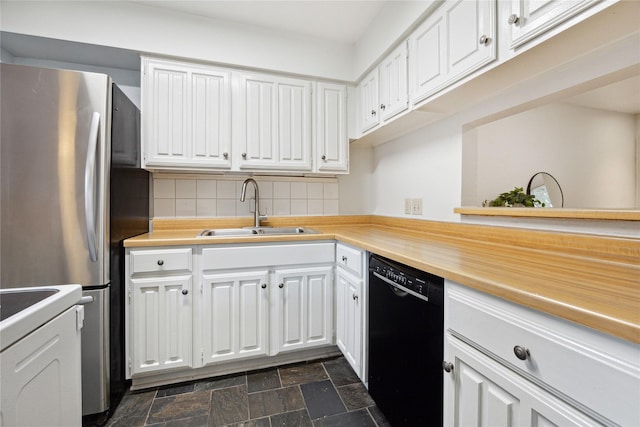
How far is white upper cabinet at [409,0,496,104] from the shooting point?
104cm

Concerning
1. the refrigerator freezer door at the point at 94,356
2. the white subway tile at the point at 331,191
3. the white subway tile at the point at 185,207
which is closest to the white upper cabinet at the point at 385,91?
the white subway tile at the point at 331,191

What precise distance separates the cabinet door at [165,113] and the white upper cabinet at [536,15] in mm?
1829

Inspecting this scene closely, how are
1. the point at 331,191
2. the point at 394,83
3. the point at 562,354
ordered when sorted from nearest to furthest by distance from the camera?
the point at 562,354
the point at 394,83
the point at 331,191

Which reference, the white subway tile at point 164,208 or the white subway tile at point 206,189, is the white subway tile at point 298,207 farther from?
the white subway tile at point 164,208

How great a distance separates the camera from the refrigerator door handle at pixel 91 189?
128 centimetres

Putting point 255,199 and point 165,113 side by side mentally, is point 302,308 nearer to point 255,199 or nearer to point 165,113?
point 255,199

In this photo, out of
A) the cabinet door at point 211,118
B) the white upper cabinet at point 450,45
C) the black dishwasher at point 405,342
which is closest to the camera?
the black dishwasher at point 405,342

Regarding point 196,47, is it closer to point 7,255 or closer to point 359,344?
point 7,255

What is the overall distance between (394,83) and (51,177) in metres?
1.90

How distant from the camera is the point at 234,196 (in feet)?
7.23

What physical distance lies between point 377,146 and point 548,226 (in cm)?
159

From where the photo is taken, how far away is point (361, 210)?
256 cm

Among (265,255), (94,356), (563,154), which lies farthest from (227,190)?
(563,154)

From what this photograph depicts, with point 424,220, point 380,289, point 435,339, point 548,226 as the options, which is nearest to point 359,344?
point 380,289
